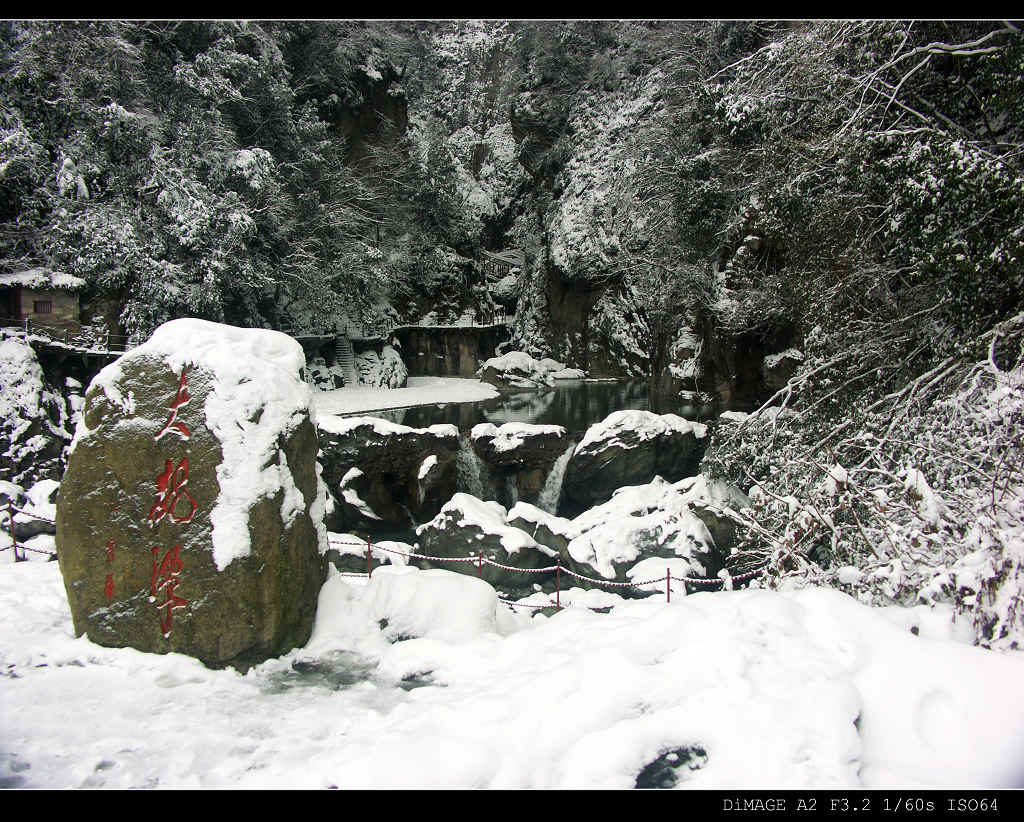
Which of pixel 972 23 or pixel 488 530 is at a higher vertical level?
pixel 972 23

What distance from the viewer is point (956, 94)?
634cm

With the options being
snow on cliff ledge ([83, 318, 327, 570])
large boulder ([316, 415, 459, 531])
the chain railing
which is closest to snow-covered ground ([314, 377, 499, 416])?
large boulder ([316, 415, 459, 531])

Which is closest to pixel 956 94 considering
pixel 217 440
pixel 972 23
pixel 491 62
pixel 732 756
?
pixel 972 23

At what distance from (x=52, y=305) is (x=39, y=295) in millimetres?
354

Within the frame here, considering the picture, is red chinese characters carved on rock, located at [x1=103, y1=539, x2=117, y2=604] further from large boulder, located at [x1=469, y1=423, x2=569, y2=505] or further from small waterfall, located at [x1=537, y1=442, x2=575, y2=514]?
small waterfall, located at [x1=537, y1=442, x2=575, y2=514]

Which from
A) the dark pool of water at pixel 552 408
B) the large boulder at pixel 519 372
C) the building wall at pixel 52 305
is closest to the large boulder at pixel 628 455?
the dark pool of water at pixel 552 408

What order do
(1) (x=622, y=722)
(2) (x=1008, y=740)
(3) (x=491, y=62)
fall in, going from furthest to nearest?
Answer: (3) (x=491, y=62), (1) (x=622, y=722), (2) (x=1008, y=740)

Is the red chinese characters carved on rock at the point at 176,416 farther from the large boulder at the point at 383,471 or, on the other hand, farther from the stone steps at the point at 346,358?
the stone steps at the point at 346,358

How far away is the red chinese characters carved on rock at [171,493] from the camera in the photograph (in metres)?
4.08

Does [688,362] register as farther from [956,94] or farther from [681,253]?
[956,94]

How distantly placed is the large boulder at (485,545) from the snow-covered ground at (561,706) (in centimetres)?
532

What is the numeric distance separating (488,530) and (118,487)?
20.9 feet

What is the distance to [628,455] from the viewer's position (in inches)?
492

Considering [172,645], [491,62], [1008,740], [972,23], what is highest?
[491,62]
